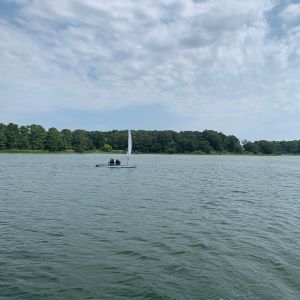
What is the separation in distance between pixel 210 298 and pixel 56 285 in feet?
18.5

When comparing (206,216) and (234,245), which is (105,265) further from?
(206,216)

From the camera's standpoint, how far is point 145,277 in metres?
15.3

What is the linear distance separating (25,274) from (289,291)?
1023cm

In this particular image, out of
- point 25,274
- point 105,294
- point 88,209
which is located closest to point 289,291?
point 105,294

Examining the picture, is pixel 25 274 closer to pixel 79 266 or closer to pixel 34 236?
pixel 79 266

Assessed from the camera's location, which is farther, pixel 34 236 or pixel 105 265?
pixel 34 236

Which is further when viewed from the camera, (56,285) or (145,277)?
(145,277)

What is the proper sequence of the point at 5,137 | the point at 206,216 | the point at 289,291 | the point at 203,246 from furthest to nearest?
1. the point at 5,137
2. the point at 206,216
3. the point at 203,246
4. the point at 289,291

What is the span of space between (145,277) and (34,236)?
8.48 meters

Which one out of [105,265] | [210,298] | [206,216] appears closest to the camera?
[210,298]

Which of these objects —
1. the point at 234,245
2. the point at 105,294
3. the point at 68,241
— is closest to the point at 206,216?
the point at 234,245

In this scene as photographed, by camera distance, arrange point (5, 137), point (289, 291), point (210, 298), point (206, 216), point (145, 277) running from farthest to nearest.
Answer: point (5, 137) < point (206, 216) < point (145, 277) < point (289, 291) < point (210, 298)

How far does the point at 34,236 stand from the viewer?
21.1 metres

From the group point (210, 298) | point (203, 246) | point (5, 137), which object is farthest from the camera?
point (5, 137)
